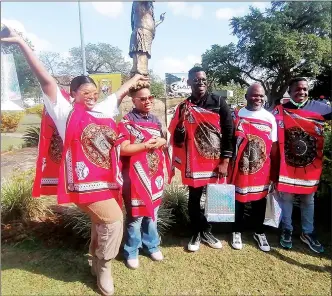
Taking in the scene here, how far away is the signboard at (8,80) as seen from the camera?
251cm

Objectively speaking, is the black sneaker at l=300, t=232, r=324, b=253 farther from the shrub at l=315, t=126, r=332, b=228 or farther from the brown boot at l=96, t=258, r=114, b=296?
the brown boot at l=96, t=258, r=114, b=296

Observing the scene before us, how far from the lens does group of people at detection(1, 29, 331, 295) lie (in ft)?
7.20

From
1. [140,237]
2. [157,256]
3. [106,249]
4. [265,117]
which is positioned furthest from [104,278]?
[265,117]

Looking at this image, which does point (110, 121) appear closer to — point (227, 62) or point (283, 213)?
point (283, 213)

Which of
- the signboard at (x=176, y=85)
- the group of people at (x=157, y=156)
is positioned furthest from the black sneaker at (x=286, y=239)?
the signboard at (x=176, y=85)

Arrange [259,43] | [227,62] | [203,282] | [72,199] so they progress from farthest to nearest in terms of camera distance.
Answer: [227,62], [259,43], [203,282], [72,199]

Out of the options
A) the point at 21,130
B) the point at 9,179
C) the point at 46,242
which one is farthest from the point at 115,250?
the point at 21,130

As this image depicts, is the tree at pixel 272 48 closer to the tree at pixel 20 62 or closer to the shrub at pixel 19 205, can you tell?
the tree at pixel 20 62

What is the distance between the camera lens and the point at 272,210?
9.92 feet

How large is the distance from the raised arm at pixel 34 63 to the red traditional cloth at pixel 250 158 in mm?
1786

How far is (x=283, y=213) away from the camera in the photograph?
3.15m

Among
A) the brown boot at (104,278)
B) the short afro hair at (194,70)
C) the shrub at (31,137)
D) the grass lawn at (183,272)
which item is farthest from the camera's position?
the shrub at (31,137)

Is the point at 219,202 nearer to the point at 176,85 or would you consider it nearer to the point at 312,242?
the point at 312,242

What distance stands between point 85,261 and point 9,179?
5.95ft
